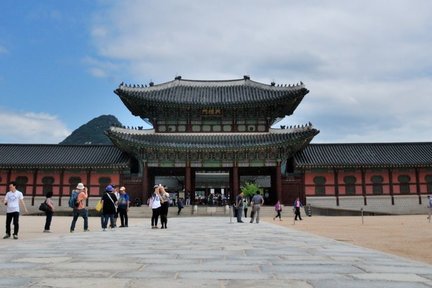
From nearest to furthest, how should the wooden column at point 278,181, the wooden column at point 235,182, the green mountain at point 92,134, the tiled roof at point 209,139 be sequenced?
the tiled roof at point 209,139, the wooden column at point 235,182, the wooden column at point 278,181, the green mountain at point 92,134

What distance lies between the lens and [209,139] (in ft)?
120

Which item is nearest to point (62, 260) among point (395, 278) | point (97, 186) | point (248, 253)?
point (248, 253)

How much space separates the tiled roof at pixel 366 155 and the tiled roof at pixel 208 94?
5215mm

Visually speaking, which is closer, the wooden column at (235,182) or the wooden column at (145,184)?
the wooden column at (235,182)

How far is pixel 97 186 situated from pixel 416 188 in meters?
29.4

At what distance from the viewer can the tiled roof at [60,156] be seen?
36188 mm

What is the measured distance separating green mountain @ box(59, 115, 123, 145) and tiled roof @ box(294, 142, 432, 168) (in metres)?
97.9

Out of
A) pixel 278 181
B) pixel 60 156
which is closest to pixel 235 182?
pixel 278 181

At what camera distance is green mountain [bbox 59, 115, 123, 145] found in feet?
427

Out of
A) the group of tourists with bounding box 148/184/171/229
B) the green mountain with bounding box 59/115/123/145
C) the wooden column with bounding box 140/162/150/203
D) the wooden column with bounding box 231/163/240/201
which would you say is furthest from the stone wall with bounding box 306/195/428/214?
the green mountain with bounding box 59/115/123/145

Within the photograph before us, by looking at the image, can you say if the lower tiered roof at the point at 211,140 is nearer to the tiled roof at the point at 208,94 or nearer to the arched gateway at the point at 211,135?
the arched gateway at the point at 211,135

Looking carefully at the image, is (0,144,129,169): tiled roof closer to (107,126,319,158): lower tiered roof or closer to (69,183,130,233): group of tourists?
(107,126,319,158): lower tiered roof

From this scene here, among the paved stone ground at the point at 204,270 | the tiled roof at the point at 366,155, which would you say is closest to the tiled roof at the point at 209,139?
the tiled roof at the point at 366,155

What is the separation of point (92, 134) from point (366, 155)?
4486 inches
